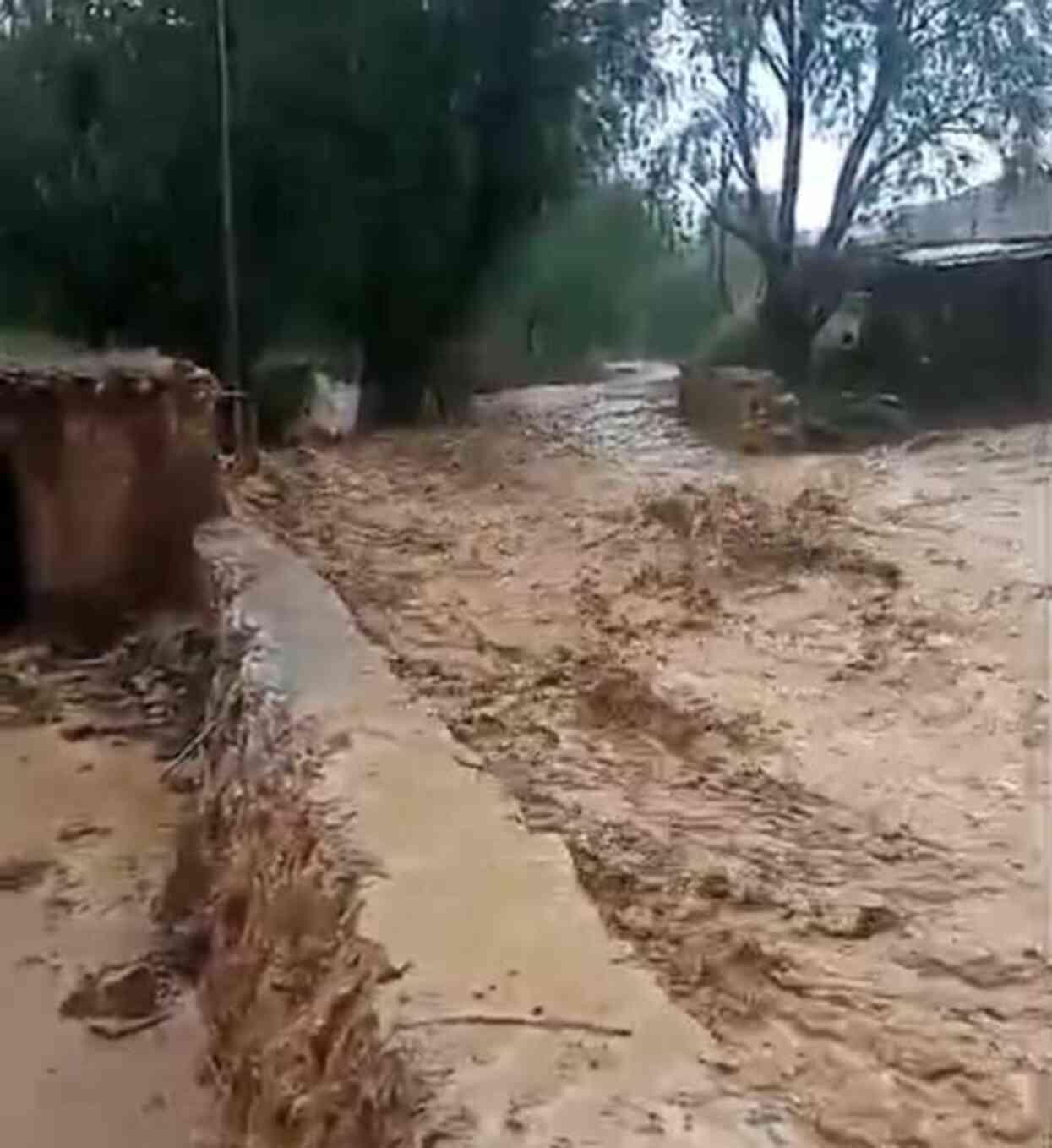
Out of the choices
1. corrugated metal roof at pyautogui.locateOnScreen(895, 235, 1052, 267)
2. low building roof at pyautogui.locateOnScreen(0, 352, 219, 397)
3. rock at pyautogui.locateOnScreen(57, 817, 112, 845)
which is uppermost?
corrugated metal roof at pyautogui.locateOnScreen(895, 235, 1052, 267)

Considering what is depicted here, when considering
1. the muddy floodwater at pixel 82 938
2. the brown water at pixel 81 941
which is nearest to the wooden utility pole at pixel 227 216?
the muddy floodwater at pixel 82 938

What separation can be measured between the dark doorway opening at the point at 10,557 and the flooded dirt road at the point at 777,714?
3.36ft

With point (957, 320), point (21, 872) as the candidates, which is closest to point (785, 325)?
point (957, 320)

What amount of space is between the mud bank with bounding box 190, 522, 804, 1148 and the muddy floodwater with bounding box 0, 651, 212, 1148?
14cm

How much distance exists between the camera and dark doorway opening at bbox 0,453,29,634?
285 inches

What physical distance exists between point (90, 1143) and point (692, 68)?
32.1ft

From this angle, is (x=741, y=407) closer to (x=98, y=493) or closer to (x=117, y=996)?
(x=98, y=493)

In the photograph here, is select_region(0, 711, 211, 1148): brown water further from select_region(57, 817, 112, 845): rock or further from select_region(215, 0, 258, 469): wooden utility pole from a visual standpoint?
select_region(215, 0, 258, 469): wooden utility pole

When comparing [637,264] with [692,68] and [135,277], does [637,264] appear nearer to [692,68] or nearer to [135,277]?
[692,68]

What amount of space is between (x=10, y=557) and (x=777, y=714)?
3.63 m

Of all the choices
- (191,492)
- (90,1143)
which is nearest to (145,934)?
(90,1143)

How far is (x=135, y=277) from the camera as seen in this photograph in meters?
10.8

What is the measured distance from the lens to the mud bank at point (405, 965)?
6.45 ft

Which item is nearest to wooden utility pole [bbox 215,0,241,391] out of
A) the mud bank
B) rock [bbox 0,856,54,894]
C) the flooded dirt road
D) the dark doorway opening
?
the flooded dirt road
